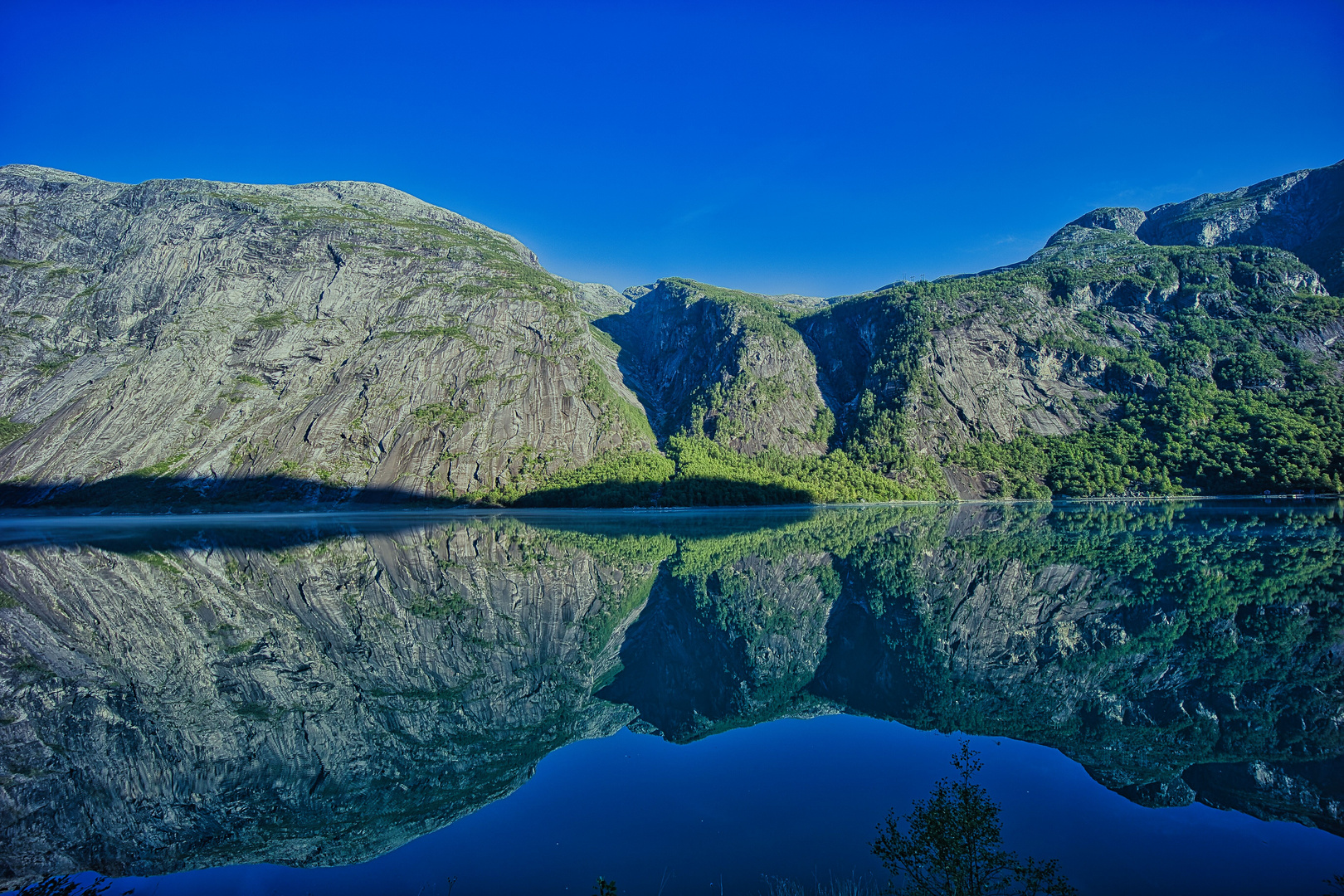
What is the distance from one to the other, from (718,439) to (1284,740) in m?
142

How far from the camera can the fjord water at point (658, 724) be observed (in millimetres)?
8445

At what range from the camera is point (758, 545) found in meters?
44.0

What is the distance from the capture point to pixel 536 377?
447 feet

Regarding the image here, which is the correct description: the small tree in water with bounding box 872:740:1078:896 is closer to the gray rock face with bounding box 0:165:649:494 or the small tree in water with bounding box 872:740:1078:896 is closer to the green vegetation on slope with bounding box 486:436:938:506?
the green vegetation on slope with bounding box 486:436:938:506

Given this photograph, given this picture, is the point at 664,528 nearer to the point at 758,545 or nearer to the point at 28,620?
the point at 758,545

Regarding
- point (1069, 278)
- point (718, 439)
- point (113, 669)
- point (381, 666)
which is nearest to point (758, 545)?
point (381, 666)

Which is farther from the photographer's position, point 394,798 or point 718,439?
point 718,439

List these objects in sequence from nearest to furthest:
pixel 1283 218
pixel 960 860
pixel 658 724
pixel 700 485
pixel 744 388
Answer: pixel 960 860 < pixel 658 724 < pixel 700 485 < pixel 744 388 < pixel 1283 218

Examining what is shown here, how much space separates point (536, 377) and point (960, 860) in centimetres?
13552

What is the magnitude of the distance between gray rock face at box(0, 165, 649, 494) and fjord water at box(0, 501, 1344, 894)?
97.5m

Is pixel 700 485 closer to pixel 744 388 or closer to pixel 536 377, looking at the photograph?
pixel 536 377

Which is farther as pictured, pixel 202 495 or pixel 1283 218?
pixel 1283 218

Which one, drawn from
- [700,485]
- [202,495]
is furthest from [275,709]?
[202,495]

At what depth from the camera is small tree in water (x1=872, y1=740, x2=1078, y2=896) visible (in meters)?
7.07
